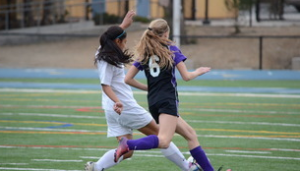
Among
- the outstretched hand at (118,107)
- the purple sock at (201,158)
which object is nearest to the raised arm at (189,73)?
the outstretched hand at (118,107)

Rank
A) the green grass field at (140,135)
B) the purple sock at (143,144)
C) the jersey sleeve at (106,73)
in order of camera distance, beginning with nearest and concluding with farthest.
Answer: the purple sock at (143,144), the jersey sleeve at (106,73), the green grass field at (140,135)

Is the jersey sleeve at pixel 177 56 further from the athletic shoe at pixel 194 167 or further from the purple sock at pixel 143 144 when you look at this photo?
the athletic shoe at pixel 194 167

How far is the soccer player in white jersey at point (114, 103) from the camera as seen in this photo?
751 centimetres

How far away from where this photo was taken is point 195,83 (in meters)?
24.2

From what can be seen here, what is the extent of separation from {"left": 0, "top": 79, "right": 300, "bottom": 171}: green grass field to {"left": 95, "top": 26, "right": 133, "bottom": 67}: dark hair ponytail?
1.78m

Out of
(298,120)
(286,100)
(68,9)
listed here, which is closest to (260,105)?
(286,100)

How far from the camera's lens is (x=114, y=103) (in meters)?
7.46

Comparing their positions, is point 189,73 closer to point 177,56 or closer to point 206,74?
point 177,56

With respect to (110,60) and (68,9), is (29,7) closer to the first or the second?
(68,9)

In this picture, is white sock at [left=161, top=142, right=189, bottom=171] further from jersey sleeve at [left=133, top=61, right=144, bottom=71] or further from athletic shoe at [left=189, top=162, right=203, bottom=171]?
jersey sleeve at [left=133, top=61, right=144, bottom=71]

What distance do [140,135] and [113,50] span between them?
442 cm

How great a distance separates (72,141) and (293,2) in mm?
25991

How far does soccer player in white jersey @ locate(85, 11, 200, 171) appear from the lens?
7508mm

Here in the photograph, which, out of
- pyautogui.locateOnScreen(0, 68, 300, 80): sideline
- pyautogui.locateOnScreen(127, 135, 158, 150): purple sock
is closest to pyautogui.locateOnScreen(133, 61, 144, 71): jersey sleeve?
pyautogui.locateOnScreen(127, 135, 158, 150): purple sock
